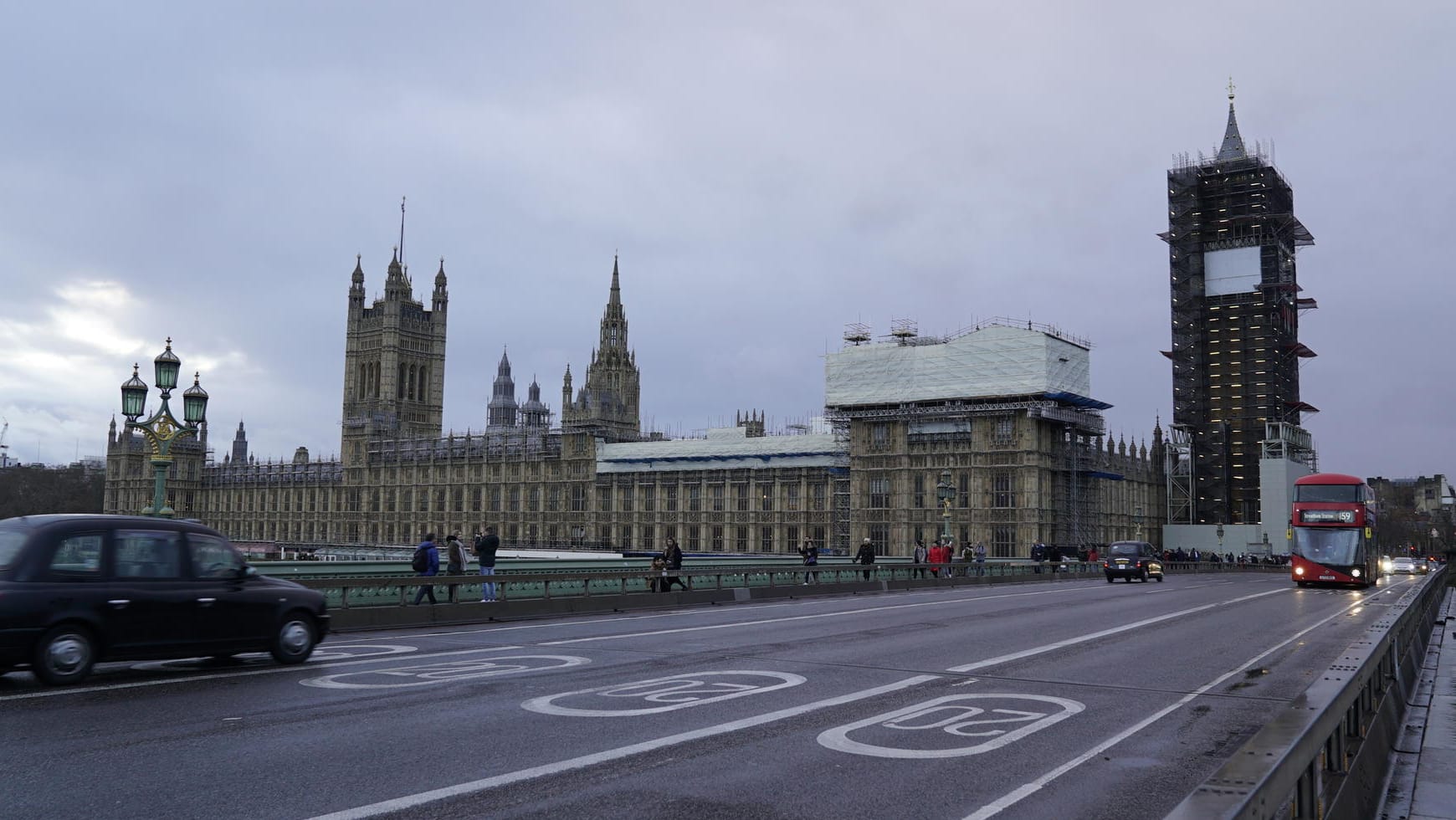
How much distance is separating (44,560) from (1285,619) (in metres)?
22.9

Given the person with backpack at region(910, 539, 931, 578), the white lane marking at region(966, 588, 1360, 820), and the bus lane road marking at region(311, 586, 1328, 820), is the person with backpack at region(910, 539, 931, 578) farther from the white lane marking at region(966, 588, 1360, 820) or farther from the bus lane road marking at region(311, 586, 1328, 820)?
the bus lane road marking at region(311, 586, 1328, 820)

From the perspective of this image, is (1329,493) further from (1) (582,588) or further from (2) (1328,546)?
(1) (582,588)

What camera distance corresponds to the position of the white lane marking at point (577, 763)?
6.71m

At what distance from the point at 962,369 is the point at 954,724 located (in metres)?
72.3

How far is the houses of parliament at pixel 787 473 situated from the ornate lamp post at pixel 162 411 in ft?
93.6

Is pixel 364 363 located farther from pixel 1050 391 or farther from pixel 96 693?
pixel 96 693

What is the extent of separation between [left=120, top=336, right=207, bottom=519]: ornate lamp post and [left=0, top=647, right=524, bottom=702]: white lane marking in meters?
14.4

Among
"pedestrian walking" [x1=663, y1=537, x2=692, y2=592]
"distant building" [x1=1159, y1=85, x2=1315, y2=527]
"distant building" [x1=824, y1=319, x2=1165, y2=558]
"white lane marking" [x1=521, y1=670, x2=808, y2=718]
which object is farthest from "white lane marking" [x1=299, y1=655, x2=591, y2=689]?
"distant building" [x1=1159, y1=85, x2=1315, y2=527]

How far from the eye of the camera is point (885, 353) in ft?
275

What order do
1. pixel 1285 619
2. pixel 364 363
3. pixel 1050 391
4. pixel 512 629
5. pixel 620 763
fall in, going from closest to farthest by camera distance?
pixel 620 763
pixel 512 629
pixel 1285 619
pixel 1050 391
pixel 364 363

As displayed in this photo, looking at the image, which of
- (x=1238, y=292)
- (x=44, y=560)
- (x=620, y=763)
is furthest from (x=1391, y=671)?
(x=1238, y=292)

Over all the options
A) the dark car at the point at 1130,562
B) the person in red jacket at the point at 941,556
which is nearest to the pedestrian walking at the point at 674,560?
the person in red jacket at the point at 941,556

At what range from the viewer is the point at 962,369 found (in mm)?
80625

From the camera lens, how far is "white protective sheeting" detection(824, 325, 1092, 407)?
7731 cm
